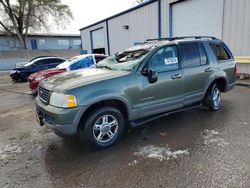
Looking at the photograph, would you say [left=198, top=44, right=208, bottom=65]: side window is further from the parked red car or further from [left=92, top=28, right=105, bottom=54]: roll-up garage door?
[left=92, top=28, right=105, bottom=54]: roll-up garage door

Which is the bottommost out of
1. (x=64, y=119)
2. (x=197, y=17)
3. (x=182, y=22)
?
(x=64, y=119)

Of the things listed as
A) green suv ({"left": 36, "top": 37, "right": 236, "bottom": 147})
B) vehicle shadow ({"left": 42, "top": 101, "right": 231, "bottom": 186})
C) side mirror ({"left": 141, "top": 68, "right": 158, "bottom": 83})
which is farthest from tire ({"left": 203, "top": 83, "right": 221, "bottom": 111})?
side mirror ({"left": 141, "top": 68, "right": 158, "bottom": 83})

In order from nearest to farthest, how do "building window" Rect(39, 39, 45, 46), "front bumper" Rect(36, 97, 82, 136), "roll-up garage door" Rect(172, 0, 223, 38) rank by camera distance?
"front bumper" Rect(36, 97, 82, 136), "roll-up garage door" Rect(172, 0, 223, 38), "building window" Rect(39, 39, 45, 46)

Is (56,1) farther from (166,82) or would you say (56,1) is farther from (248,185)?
(248,185)

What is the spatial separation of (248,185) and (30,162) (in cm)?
308

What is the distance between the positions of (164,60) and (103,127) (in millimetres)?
1762

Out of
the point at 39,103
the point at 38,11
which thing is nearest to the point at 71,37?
the point at 38,11

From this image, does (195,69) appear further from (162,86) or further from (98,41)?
(98,41)

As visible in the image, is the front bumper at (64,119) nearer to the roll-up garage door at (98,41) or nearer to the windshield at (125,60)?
the windshield at (125,60)

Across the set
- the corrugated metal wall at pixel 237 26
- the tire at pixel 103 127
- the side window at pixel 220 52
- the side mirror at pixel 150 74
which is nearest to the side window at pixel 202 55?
the side window at pixel 220 52

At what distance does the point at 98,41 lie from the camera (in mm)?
21219

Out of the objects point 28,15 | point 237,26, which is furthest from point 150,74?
point 28,15

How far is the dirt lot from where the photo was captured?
2631 mm

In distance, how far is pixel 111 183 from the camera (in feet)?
8.50
